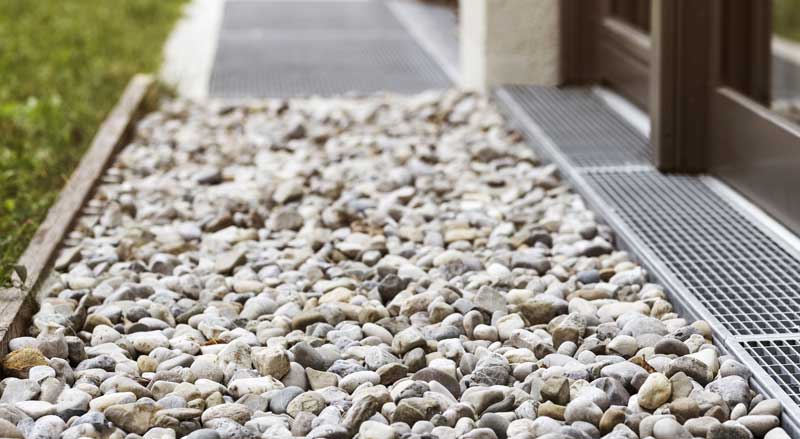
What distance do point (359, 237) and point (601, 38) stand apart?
190 centimetres

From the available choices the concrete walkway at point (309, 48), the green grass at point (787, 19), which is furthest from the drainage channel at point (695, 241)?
the green grass at point (787, 19)

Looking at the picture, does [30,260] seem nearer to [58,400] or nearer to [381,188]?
[58,400]

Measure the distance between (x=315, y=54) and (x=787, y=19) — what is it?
2470mm

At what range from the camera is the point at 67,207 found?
3.16m

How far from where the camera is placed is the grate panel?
7.76 feet

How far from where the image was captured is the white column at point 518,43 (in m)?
4.62

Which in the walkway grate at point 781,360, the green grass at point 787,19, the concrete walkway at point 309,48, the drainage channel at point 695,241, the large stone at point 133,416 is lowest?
the green grass at point 787,19

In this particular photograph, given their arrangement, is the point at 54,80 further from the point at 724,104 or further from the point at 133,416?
the point at 133,416

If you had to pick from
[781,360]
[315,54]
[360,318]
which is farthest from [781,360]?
[315,54]

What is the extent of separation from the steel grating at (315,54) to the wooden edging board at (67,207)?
1.68 feet

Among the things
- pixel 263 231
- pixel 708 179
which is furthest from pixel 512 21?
pixel 263 231

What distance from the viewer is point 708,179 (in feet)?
11.1

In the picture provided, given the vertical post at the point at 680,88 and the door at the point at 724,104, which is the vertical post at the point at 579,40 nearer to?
the door at the point at 724,104

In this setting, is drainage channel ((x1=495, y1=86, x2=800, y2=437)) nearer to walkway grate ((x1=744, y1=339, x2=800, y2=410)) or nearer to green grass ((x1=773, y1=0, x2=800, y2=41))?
walkway grate ((x1=744, y1=339, x2=800, y2=410))
